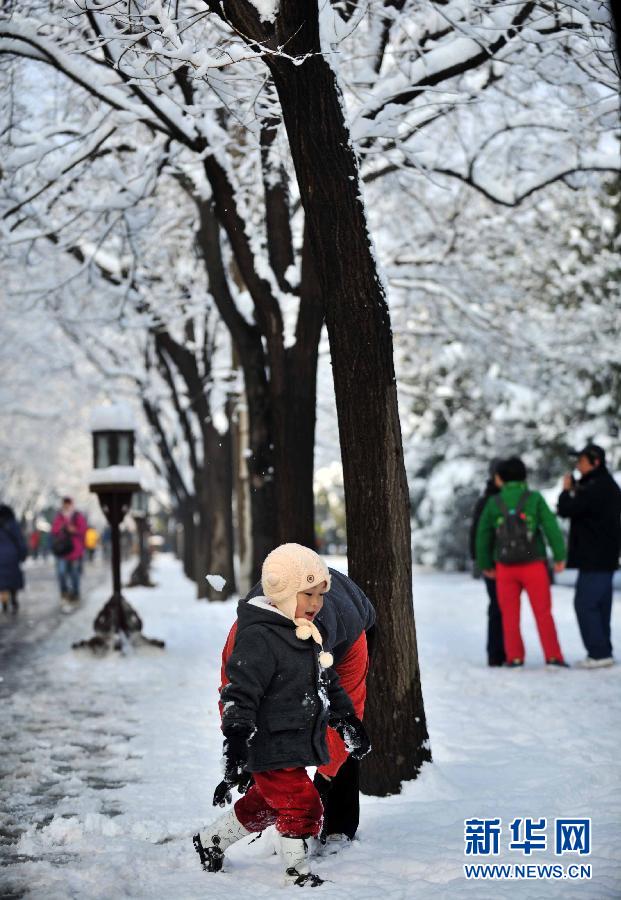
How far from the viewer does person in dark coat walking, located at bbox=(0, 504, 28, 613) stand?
18000 mm

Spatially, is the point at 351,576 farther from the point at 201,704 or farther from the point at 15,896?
the point at 201,704

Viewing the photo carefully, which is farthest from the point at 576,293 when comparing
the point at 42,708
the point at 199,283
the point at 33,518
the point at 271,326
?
the point at 33,518

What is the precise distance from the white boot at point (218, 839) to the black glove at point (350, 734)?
555 millimetres

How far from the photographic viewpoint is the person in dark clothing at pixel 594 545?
10.2 meters

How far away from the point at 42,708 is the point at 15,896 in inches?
189

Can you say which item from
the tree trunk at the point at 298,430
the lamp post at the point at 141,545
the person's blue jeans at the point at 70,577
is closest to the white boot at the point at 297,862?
the tree trunk at the point at 298,430

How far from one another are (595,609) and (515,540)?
36.1 inches

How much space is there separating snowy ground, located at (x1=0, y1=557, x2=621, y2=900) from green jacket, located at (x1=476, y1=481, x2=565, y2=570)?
1046mm

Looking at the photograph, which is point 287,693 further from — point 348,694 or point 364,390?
point 364,390

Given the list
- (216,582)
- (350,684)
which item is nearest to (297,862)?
(350,684)

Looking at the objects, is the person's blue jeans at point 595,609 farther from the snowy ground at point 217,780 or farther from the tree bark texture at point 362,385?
the tree bark texture at point 362,385

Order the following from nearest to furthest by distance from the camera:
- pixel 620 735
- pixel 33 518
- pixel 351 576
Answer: pixel 351 576
pixel 620 735
pixel 33 518

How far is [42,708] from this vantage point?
9.25m

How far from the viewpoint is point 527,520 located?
10.5 m
